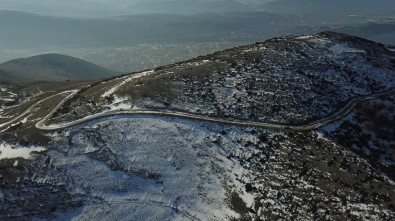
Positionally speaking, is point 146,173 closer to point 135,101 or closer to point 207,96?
point 135,101

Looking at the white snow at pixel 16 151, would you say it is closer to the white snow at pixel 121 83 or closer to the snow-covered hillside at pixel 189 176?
the snow-covered hillside at pixel 189 176

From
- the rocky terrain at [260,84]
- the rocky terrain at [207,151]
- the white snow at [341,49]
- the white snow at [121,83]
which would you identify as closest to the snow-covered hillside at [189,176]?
the rocky terrain at [207,151]

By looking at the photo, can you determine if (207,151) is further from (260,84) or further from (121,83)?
(121,83)

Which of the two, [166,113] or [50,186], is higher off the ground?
[166,113]

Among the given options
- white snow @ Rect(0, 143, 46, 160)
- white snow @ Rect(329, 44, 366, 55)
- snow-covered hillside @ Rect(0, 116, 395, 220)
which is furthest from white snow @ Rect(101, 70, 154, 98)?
white snow @ Rect(329, 44, 366, 55)

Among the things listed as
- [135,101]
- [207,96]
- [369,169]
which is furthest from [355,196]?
[135,101]

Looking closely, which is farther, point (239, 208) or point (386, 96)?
point (386, 96)
